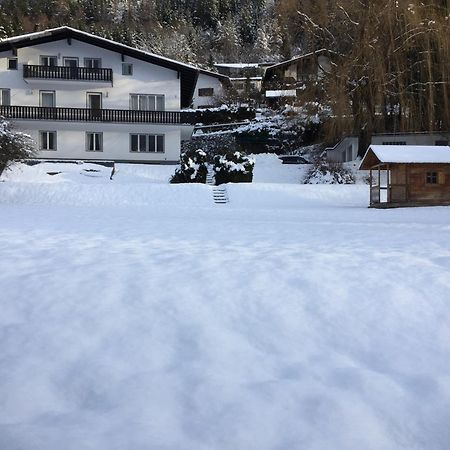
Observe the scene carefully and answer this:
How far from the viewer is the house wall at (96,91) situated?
34688mm

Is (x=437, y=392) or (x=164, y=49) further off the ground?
(x=164, y=49)

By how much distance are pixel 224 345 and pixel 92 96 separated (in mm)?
33770

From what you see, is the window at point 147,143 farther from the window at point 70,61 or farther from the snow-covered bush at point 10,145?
the snow-covered bush at point 10,145

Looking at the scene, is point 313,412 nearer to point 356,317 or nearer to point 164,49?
point 356,317

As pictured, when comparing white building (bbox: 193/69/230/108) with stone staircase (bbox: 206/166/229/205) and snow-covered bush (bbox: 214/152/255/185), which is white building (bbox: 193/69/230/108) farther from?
stone staircase (bbox: 206/166/229/205)

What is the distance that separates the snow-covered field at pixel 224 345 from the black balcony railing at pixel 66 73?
91.1 feet

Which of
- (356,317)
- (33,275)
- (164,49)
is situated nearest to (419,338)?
(356,317)

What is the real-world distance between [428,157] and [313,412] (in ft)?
66.9

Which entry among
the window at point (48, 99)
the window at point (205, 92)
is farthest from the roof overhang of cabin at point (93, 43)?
the window at point (205, 92)

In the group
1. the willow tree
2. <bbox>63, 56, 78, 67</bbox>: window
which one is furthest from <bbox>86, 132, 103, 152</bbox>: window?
the willow tree

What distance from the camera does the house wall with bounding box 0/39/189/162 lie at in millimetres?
→ 34688

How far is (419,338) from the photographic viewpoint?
5023mm

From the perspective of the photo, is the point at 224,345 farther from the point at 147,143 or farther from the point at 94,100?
the point at 94,100

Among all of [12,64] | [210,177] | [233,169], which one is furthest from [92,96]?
[233,169]
